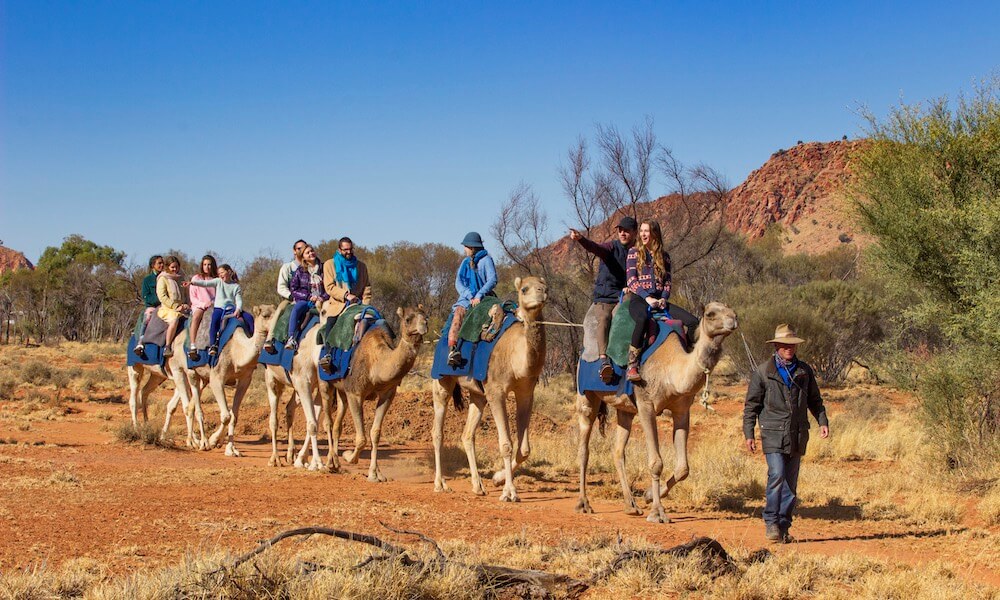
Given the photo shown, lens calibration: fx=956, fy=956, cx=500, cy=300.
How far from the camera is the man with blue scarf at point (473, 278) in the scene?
12.9 meters

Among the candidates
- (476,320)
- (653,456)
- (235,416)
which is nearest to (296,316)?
(235,416)

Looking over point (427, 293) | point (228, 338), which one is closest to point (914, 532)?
point (228, 338)

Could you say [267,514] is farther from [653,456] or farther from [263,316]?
[263,316]

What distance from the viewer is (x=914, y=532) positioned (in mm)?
10102

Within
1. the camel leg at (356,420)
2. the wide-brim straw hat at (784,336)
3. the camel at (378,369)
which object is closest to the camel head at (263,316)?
the camel at (378,369)

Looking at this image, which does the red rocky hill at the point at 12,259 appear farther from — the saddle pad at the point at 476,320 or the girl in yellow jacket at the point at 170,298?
the saddle pad at the point at 476,320

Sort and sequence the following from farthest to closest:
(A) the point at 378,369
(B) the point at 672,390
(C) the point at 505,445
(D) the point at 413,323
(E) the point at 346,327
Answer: (E) the point at 346,327 → (A) the point at 378,369 → (D) the point at 413,323 → (C) the point at 505,445 → (B) the point at 672,390

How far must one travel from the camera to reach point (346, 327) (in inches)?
556

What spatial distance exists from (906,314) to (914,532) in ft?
15.8

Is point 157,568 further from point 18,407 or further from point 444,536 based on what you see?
point 18,407

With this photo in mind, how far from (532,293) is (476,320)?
1.76 meters

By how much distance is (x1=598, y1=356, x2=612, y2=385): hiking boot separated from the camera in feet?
35.5

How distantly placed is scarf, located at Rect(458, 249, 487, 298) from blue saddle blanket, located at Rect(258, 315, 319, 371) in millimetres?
3020

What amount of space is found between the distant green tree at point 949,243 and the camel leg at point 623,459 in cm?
505
